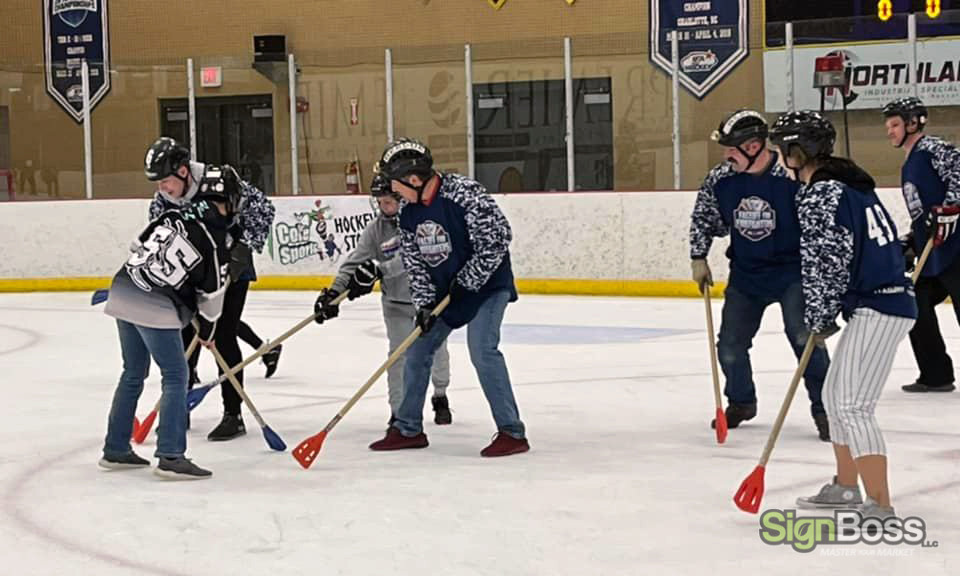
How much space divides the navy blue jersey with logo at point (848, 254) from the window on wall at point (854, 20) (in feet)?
26.9

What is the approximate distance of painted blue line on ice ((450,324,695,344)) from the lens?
8.98m

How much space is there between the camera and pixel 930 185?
676 cm

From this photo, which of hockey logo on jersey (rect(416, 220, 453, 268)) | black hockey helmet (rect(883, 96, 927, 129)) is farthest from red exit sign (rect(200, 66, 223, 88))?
hockey logo on jersey (rect(416, 220, 453, 268))

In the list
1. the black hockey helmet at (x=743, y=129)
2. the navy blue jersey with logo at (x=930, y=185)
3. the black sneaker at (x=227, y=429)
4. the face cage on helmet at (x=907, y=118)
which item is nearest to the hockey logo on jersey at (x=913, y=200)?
the navy blue jersey with logo at (x=930, y=185)

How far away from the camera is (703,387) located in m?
7.07

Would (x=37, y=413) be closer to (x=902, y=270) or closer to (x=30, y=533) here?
(x=30, y=533)

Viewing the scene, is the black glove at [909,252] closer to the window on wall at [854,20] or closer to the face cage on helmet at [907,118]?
the face cage on helmet at [907,118]

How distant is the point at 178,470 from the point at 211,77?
946 centimetres

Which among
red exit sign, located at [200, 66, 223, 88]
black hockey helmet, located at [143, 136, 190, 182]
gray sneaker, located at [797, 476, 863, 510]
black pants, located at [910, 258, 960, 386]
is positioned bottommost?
gray sneaker, located at [797, 476, 863, 510]

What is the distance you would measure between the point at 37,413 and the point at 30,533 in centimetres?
235

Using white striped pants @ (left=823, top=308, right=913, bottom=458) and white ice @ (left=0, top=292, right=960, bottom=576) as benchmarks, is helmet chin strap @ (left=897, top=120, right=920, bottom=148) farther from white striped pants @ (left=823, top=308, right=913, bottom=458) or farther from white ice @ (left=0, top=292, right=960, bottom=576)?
white striped pants @ (left=823, top=308, right=913, bottom=458)

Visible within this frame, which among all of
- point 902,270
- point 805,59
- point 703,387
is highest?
point 805,59

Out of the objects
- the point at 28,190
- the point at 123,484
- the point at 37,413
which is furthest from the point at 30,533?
the point at 28,190

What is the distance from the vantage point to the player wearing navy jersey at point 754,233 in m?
5.62
